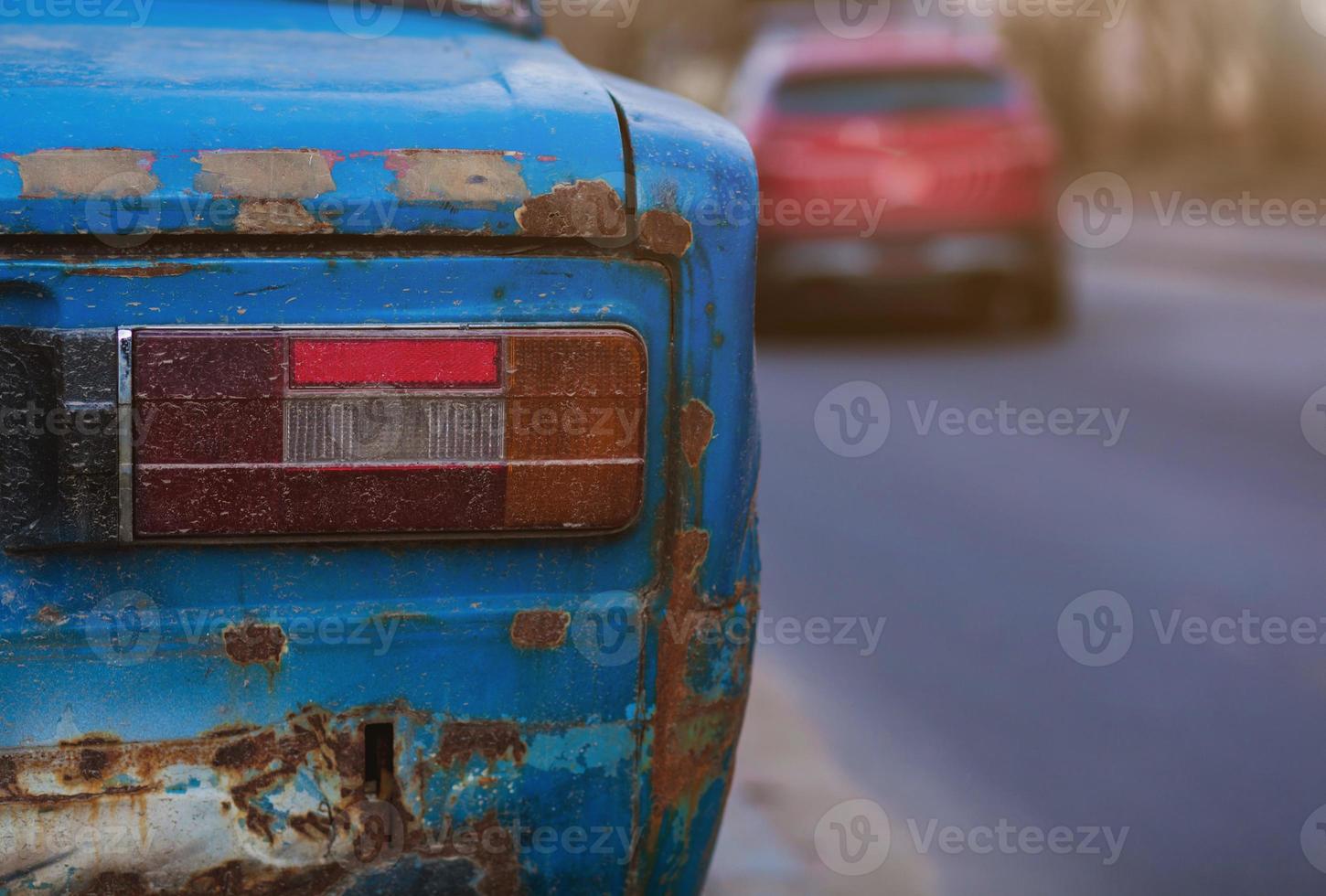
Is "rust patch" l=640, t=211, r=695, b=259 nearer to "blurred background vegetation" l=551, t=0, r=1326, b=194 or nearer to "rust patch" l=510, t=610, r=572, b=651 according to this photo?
"rust patch" l=510, t=610, r=572, b=651

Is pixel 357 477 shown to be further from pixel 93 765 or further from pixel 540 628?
pixel 93 765

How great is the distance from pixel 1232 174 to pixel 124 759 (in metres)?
25.2

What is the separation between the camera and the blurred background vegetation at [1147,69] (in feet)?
85.7

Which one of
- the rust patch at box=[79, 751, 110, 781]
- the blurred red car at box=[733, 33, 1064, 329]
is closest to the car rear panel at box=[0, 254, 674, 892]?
the rust patch at box=[79, 751, 110, 781]

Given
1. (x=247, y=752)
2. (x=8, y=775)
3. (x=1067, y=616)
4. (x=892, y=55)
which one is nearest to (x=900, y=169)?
(x=892, y=55)

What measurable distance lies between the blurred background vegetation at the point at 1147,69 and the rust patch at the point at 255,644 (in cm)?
2412

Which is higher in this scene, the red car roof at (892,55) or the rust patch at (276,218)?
the rust patch at (276,218)

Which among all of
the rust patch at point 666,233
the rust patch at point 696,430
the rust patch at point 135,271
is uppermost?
the rust patch at point 666,233

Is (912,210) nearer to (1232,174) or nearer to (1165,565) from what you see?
(1165,565)

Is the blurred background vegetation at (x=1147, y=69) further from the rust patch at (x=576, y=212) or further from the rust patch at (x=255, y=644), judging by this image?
the rust patch at (x=255, y=644)

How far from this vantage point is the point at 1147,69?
1201 inches

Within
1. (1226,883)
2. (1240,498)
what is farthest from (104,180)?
(1240,498)

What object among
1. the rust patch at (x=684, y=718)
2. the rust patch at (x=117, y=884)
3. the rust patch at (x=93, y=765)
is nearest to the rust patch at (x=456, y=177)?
the rust patch at (x=684, y=718)

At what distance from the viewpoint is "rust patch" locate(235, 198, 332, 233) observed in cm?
171
